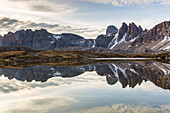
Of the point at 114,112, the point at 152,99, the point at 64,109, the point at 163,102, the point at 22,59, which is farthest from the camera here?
the point at 22,59

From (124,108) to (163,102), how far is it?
17.6 feet

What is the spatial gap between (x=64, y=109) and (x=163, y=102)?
36.1ft

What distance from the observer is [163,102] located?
66.9ft

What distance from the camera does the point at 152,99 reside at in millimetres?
21922

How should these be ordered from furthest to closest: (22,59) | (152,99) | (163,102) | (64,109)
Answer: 1. (22,59)
2. (152,99)
3. (163,102)
4. (64,109)

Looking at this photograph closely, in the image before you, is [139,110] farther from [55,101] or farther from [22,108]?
[22,108]

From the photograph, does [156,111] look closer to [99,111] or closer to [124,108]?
[124,108]

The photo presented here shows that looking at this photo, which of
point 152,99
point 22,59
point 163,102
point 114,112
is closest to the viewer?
point 114,112

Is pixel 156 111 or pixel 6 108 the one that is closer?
pixel 156 111

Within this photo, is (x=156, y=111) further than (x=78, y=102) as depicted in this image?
No

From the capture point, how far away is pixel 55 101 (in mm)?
21578

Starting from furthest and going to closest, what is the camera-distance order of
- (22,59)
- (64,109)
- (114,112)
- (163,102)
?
(22,59) < (163,102) < (64,109) < (114,112)

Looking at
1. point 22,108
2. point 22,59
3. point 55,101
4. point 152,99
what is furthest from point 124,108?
point 22,59

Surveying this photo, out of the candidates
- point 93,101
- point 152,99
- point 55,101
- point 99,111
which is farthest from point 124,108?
point 55,101
